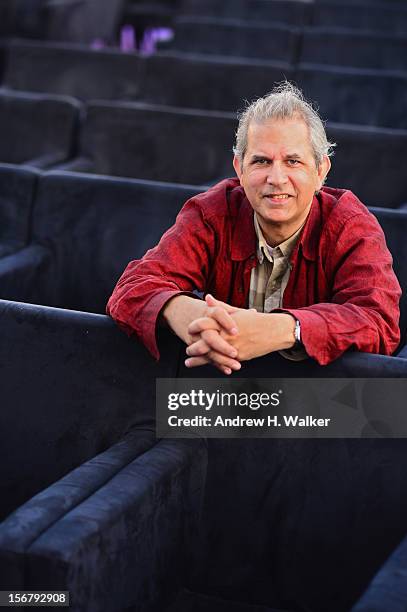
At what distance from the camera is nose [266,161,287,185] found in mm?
1957

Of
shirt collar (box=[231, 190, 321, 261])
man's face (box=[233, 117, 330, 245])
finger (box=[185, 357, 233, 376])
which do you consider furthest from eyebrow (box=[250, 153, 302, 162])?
finger (box=[185, 357, 233, 376])

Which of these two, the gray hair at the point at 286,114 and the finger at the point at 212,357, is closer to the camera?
the finger at the point at 212,357

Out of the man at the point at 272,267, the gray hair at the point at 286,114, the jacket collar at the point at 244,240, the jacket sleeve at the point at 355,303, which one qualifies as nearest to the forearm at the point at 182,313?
the man at the point at 272,267

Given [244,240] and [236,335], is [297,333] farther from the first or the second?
[244,240]

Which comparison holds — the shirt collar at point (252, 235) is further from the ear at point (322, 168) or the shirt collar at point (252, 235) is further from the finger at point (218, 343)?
the finger at point (218, 343)

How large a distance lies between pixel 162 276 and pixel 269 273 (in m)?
0.22

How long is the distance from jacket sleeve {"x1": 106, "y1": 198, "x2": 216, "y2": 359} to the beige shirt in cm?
9

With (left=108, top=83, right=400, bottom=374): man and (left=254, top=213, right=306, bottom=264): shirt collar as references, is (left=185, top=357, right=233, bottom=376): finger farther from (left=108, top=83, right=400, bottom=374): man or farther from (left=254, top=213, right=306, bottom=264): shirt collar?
(left=254, top=213, right=306, bottom=264): shirt collar

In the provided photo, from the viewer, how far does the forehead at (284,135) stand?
198 cm

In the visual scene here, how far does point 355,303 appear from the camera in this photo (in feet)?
6.13

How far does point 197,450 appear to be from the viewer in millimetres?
1813

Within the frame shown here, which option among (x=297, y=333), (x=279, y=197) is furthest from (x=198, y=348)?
(x=279, y=197)

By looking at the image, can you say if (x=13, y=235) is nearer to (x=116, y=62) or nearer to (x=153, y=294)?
(x=153, y=294)

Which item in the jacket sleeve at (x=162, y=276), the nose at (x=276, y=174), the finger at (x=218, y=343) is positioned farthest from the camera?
the nose at (x=276, y=174)
